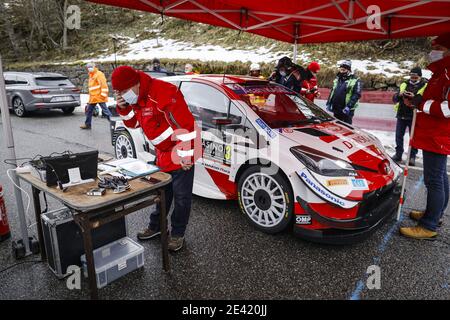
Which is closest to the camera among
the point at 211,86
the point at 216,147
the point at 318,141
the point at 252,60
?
the point at 318,141

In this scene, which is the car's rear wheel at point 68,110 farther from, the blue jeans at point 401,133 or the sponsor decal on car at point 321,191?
the sponsor decal on car at point 321,191

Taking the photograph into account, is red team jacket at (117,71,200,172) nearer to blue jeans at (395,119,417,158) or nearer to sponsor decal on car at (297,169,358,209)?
sponsor decal on car at (297,169,358,209)

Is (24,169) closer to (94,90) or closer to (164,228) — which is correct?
(164,228)

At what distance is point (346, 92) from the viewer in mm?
6387

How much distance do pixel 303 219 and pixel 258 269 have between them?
646 millimetres

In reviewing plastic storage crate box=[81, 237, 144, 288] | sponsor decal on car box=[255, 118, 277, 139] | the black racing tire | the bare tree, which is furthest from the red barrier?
the bare tree

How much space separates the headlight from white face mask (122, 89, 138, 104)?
1573 mm

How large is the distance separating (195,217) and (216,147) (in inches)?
35.1

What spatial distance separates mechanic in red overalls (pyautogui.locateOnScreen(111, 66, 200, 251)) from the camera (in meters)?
2.74

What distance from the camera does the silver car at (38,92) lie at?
35.5ft

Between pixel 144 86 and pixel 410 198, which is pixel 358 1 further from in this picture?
pixel 144 86

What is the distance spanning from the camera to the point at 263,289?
266cm

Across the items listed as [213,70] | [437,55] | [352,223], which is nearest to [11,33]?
[213,70]

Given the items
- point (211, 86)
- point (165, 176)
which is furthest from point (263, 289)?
point (211, 86)
